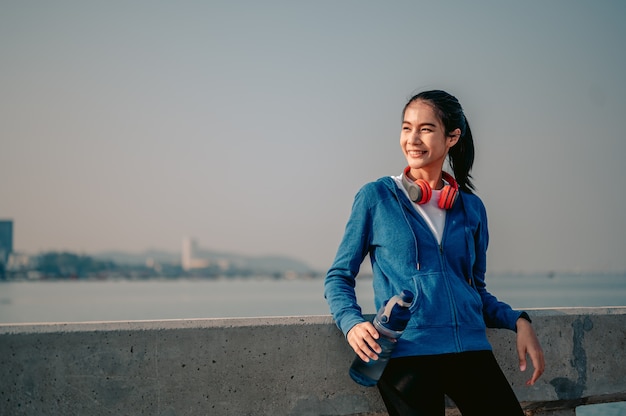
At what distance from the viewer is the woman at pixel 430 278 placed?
2.87 meters

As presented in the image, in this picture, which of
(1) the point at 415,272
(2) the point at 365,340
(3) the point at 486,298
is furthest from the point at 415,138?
(2) the point at 365,340

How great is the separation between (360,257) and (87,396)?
139cm

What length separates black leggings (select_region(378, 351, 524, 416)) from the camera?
281cm

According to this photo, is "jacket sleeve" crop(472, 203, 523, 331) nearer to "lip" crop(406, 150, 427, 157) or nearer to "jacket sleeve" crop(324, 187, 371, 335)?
"lip" crop(406, 150, 427, 157)

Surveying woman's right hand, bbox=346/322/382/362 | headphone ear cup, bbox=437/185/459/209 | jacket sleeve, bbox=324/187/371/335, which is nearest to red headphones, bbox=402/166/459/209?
headphone ear cup, bbox=437/185/459/209

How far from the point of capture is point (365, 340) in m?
2.75

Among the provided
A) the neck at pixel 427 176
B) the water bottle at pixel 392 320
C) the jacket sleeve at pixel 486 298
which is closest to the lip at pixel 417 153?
the neck at pixel 427 176

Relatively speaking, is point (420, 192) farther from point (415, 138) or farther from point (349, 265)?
point (349, 265)

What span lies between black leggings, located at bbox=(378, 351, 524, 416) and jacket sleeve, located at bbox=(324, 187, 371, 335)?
30 cm

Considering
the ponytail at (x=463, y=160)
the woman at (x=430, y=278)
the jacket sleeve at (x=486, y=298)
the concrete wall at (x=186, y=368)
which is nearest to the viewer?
the woman at (x=430, y=278)

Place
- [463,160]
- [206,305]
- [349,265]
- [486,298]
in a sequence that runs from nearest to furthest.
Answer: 1. [349,265]
2. [486,298]
3. [463,160]
4. [206,305]

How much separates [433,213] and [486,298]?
0.51 metres

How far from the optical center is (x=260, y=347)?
11.0 feet

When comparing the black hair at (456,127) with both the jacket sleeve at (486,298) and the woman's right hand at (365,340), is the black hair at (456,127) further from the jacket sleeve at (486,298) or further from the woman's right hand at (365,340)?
the woman's right hand at (365,340)
